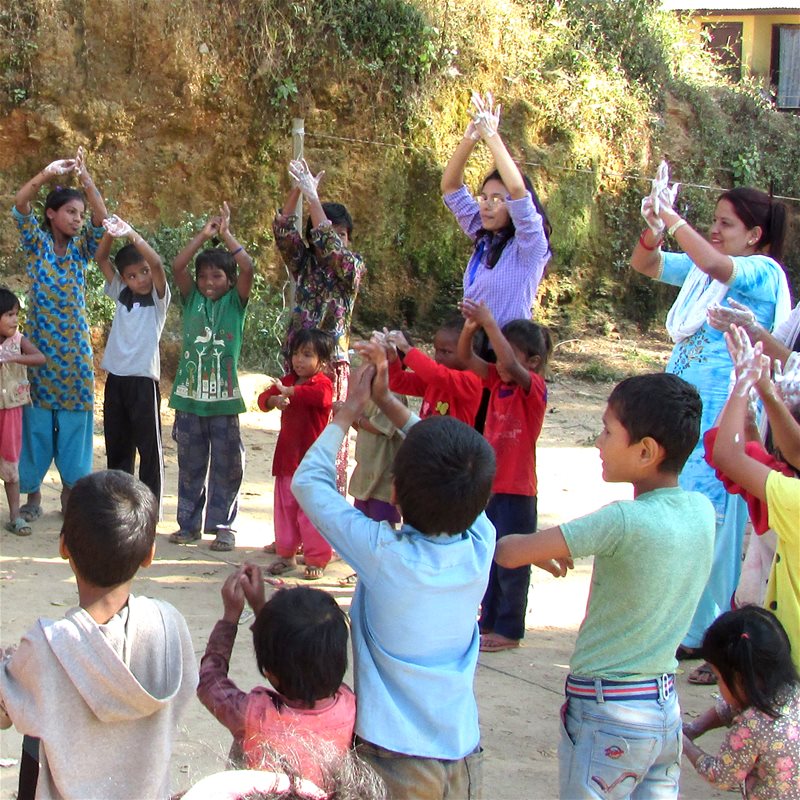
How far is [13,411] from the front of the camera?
5578 mm

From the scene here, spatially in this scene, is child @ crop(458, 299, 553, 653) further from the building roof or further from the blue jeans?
the building roof

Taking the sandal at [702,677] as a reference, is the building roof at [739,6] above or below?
above

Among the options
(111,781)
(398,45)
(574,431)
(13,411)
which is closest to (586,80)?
(398,45)

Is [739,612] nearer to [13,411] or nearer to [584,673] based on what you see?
[584,673]

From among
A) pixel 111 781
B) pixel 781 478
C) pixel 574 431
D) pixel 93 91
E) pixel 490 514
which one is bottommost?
pixel 574 431

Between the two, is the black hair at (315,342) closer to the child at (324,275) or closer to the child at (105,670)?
the child at (324,275)

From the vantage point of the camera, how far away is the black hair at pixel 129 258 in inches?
218

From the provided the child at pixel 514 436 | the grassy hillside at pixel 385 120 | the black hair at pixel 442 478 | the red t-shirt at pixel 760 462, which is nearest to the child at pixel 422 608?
the black hair at pixel 442 478

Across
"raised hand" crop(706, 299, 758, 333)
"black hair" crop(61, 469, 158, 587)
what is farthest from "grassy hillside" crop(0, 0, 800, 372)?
"black hair" crop(61, 469, 158, 587)

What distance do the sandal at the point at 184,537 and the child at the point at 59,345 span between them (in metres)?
0.60

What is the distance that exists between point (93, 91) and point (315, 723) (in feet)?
29.8

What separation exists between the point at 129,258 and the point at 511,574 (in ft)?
8.56

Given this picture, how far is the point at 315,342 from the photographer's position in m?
5.20

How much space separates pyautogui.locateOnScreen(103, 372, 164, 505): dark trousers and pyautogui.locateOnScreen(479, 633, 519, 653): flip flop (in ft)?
7.04
